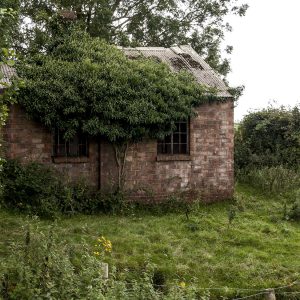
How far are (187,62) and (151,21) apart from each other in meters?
7.65

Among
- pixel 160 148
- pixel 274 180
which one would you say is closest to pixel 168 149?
pixel 160 148

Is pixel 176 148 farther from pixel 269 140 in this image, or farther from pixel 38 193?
pixel 269 140

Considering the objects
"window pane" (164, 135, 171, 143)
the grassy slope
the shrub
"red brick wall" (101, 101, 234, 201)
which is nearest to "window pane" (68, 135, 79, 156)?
"red brick wall" (101, 101, 234, 201)

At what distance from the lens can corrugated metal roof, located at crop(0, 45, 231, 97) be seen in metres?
17.3

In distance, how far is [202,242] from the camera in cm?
1236

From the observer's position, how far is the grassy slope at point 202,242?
10344mm

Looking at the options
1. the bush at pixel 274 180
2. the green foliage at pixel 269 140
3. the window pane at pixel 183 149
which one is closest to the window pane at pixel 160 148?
the window pane at pixel 183 149

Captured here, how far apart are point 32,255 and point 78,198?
7511mm

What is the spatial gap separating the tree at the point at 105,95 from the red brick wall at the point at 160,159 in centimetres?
44

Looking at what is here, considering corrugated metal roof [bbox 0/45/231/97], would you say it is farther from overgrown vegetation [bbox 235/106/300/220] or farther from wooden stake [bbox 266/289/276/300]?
wooden stake [bbox 266/289/276/300]

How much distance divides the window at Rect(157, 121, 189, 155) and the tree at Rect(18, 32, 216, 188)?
2.50ft

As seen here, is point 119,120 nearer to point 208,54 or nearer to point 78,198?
point 78,198

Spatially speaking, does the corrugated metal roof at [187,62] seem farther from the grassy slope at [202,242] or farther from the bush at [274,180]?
the grassy slope at [202,242]

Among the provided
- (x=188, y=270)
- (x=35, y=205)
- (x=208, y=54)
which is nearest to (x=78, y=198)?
(x=35, y=205)
